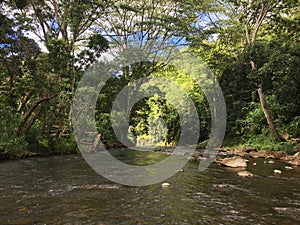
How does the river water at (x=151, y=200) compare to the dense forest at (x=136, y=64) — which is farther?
the dense forest at (x=136, y=64)

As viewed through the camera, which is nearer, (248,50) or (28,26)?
(248,50)

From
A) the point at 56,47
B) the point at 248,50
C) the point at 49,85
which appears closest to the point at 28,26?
the point at 56,47

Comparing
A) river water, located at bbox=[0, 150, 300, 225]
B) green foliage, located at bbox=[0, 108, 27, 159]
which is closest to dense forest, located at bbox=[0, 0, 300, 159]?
green foliage, located at bbox=[0, 108, 27, 159]

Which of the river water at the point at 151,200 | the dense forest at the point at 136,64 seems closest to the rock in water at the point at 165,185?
the river water at the point at 151,200

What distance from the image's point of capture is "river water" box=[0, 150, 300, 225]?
189 inches

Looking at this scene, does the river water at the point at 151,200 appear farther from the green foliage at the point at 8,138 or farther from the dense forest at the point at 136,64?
the dense forest at the point at 136,64

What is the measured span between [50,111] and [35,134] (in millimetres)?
2001

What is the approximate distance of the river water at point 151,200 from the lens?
4809mm

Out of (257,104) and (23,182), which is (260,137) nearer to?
(257,104)

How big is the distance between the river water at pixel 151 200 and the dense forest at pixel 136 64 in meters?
6.17

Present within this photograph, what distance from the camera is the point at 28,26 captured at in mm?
15523

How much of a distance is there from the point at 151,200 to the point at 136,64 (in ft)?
60.6

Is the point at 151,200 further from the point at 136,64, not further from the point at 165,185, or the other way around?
the point at 136,64

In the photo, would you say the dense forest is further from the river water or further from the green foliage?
the river water
